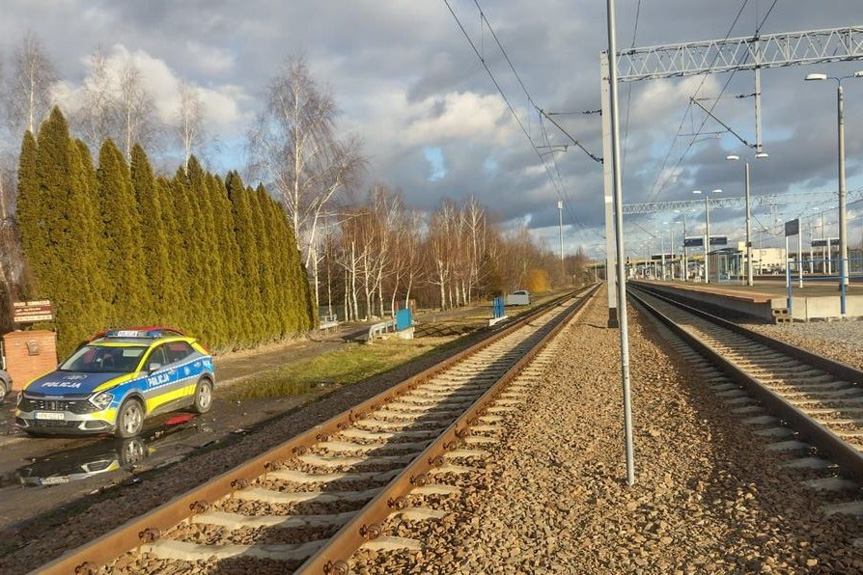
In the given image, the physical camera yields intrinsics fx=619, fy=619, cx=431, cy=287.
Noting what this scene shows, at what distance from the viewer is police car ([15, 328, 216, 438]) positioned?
9188 mm

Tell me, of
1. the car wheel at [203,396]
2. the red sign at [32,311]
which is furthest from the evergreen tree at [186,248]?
the car wheel at [203,396]

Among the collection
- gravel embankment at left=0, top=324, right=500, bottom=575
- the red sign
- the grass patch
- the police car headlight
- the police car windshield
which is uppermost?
the red sign

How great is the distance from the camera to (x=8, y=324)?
24531mm

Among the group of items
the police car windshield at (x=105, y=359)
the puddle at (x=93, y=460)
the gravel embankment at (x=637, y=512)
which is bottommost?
the puddle at (x=93, y=460)

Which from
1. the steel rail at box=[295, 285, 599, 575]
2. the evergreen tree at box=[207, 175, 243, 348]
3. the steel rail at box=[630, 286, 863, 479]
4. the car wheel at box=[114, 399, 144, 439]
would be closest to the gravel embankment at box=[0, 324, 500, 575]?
the car wheel at box=[114, 399, 144, 439]

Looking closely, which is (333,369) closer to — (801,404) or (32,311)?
(32,311)

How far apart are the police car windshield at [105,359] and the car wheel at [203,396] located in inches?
62.1

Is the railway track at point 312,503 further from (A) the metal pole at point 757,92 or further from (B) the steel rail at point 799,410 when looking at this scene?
(A) the metal pole at point 757,92

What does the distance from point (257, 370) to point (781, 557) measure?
1640 cm

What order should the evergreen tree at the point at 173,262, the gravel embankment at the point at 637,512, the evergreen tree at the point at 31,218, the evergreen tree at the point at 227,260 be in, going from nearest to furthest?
the gravel embankment at the point at 637,512, the evergreen tree at the point at 31,218, the evergreen tree at the point at 173,262, the evergreen tree at the point at 227,260

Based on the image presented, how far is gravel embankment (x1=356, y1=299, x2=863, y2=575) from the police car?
6180 millimetres

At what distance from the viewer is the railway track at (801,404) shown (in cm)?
546

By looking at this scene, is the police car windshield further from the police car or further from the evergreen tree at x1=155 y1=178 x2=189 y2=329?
the evergreen tree at x1=155 y1=178 x2=189 y2=329

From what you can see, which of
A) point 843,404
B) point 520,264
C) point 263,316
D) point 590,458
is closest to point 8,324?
point 263,316
